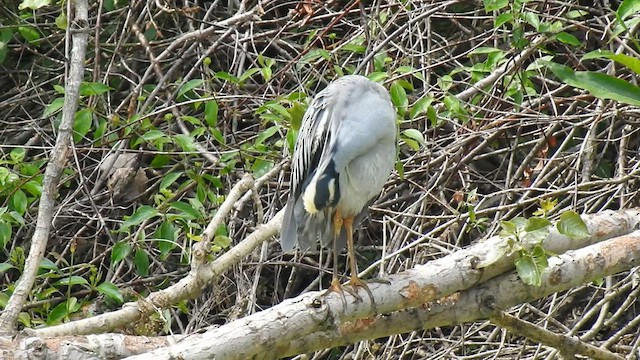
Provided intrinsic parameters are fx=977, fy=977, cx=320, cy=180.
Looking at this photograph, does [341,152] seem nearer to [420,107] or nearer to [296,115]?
[296,115]

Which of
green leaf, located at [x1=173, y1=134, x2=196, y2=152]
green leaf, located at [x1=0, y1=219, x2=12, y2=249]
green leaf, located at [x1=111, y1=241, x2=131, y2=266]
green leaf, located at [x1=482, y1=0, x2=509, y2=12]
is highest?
green leaf, located at [x1=482, y1=0, x2=509, y2=12]

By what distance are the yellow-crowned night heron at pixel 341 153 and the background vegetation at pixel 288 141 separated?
0.66 ft


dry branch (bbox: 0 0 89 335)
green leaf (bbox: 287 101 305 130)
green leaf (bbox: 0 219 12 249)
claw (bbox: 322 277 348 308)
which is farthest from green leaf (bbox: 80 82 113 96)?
claw (bbox: 322 277 348 308)

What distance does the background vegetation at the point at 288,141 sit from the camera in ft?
12.8

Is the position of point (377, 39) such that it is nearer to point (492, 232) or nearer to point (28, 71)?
point (492, 232)

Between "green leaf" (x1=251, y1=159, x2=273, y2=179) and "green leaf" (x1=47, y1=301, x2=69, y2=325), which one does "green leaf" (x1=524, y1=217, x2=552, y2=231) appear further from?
"green leaf" (x1=47, y1=301, x2=69, y2=325)

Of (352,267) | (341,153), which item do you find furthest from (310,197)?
(352,267)

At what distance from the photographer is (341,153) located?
10.8 ft

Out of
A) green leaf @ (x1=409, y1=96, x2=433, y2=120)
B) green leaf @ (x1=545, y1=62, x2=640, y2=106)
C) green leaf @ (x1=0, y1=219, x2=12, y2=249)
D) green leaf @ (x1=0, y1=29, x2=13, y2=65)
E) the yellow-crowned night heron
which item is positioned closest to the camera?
green leaf @ (x1=545, y1=62, x2=640, y2=106)

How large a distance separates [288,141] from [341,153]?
437 millimetres

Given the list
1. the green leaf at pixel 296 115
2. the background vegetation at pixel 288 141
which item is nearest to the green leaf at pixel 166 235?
the background vegetation at pixel 288 141

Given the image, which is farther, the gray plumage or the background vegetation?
the background vegetation

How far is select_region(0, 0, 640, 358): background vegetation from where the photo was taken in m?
3.89

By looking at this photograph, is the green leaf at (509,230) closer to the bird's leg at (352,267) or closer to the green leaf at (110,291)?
the bird's leg at (352,267)
